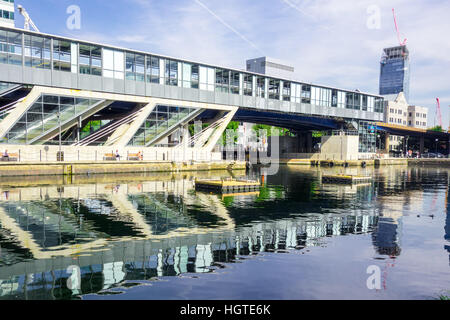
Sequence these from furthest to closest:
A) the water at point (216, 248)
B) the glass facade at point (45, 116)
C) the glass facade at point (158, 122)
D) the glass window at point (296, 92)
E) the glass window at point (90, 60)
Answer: the glass window at point (296, 92) → the glass facade at point (158, 122) → the glass window at point (90, 60) → the glass facade at point (45, 116) → the water at point (216, 248)

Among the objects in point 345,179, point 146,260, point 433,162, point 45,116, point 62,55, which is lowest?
point 146,260

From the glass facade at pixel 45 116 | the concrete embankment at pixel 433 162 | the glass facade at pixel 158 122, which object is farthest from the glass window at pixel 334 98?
the glass facade at pixel 45 116

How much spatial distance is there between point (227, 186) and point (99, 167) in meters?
23.0

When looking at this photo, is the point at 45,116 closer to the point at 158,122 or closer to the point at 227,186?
→ the point at 158,122

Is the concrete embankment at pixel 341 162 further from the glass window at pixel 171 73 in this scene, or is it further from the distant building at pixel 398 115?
the distant building at pixel 398 115

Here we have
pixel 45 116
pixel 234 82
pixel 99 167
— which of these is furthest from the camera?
pixel 234 82

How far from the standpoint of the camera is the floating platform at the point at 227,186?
1453 inches

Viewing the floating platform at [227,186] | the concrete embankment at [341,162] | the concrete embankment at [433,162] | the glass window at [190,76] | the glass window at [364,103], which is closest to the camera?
the floating platform at [227,186]

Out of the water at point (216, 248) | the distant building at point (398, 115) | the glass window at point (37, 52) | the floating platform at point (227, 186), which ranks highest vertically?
the distant building at point (398, 115)

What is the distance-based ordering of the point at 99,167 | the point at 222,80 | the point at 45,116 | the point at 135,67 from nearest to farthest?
the point at 45,116 → the point at 99,167 → the point at 135,67 → the point at 222,80

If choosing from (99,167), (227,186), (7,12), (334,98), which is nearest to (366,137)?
(334,98)

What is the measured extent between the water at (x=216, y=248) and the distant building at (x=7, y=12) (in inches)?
3058

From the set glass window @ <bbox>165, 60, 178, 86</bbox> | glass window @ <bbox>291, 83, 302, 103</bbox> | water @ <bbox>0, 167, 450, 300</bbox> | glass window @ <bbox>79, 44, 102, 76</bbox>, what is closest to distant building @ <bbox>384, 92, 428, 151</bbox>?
glass window @ <bbox>291, 83, 302, 103</bbox>

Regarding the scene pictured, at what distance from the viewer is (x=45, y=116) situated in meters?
50.7
